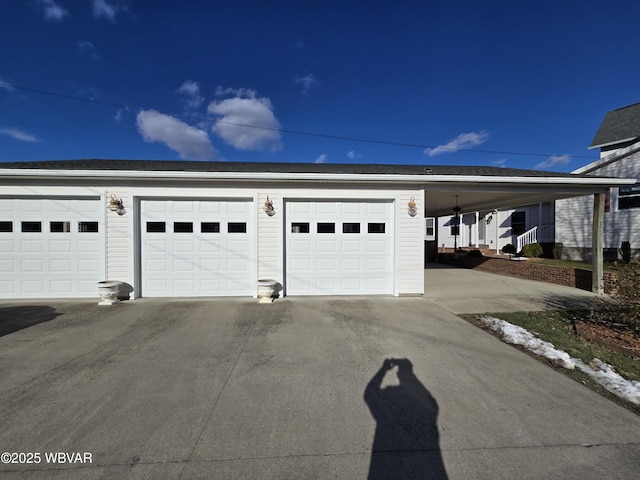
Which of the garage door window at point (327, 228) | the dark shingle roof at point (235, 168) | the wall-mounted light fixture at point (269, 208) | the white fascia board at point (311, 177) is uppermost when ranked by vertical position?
the dark shingle roof at point (235, 168)

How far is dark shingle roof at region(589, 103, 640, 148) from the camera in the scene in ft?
46.7

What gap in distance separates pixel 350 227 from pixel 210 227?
3533 mm

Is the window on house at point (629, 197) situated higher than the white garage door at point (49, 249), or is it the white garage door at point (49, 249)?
the window on house at point (629, 197)

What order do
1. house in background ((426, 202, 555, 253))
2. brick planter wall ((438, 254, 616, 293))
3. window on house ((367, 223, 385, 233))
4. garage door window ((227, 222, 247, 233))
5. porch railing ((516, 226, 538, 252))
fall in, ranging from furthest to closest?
porch railing ((516, 226, 538, 252))
house in background ((426, 202, 555, 253))
brick planter wall ((438, 254, 616, 293))
window on house ((367, 223, 385, 233))
garage door window ((227, 222, 247, 233))

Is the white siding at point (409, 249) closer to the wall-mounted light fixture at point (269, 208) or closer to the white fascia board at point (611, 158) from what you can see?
the wall-mounted light fixture at point (269, 208)

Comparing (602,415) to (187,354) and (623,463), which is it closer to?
(623,463)

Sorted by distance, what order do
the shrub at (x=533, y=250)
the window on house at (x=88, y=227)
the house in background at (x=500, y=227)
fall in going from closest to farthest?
the window on house at (x=88, y=227), the shrub at (x=533, y=250), the house in background at (x=500, y=227)

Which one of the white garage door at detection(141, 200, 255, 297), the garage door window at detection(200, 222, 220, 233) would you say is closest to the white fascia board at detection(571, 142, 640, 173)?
the white garage door at detection(141, 200, 255, 297)

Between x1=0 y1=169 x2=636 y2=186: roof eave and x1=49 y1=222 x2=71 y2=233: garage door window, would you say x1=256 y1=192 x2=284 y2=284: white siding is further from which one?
x1=49 y1=222 x2=71 y2=233: garage door window

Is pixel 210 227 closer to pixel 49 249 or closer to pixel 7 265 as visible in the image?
pixel 49 249

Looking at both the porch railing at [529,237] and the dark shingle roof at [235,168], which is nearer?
the dark shingle roof at [235,168]

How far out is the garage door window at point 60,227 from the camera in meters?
6.72

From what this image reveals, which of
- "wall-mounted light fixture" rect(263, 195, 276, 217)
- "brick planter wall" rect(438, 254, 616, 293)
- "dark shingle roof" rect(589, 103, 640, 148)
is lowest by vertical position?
"brick planter wall" rect(438, 254, 616, 293)

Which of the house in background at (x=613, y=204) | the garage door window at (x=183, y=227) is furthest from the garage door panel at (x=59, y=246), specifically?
the house in background at (x=613, y=204)
